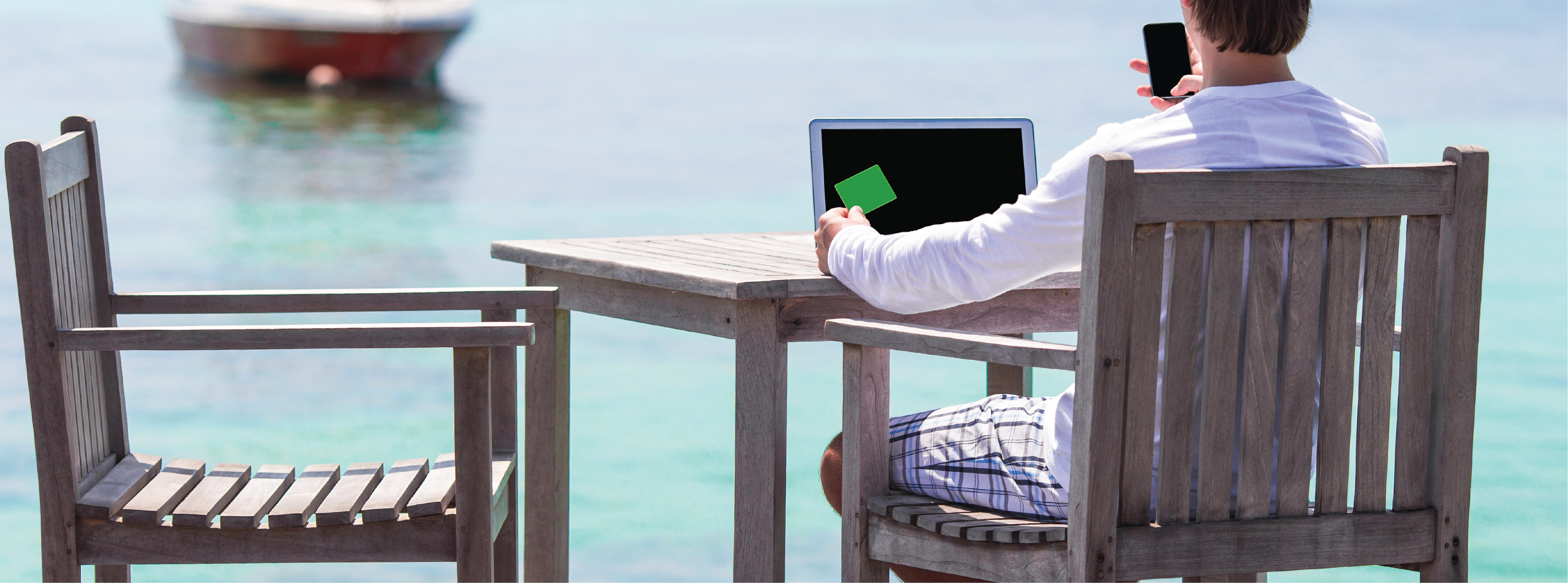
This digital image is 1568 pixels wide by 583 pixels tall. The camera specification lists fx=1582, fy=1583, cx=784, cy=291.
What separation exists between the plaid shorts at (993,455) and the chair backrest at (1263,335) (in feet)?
0.40

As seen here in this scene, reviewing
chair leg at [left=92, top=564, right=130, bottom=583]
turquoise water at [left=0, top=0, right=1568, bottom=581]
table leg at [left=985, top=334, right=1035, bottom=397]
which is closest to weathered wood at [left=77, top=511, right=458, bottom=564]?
chair leg at [left=92, top=564, right=130, bottom=583]

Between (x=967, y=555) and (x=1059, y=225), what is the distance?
1.17 ft

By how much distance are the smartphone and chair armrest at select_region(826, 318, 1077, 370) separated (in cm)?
65

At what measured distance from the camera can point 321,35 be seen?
78.0ft

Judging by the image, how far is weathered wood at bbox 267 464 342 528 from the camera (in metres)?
1.78

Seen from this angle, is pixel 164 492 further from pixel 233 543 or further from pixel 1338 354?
pixel 1338 354

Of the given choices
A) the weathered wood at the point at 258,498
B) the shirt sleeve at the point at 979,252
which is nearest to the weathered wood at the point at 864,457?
the shirt sleeve at the point at 979,252

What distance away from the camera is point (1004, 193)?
Answer: 2.33 meters

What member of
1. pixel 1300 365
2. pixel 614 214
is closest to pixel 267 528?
pixel 1300 365

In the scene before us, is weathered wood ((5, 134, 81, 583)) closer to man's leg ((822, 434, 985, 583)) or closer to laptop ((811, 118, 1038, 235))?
man's leg ((822, 434, 985, 583))

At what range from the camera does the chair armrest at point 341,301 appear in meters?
2.08


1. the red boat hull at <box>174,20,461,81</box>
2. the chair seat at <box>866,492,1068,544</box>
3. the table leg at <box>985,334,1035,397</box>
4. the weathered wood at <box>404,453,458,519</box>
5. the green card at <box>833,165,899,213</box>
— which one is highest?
the red boat hull at <box>174,20,461,81</box>

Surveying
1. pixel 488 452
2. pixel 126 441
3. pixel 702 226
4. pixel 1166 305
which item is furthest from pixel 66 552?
pixel 702 226

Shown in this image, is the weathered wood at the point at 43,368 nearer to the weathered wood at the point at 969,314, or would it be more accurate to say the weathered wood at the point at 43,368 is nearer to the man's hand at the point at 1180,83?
the weathered wood at the point at 969,314
